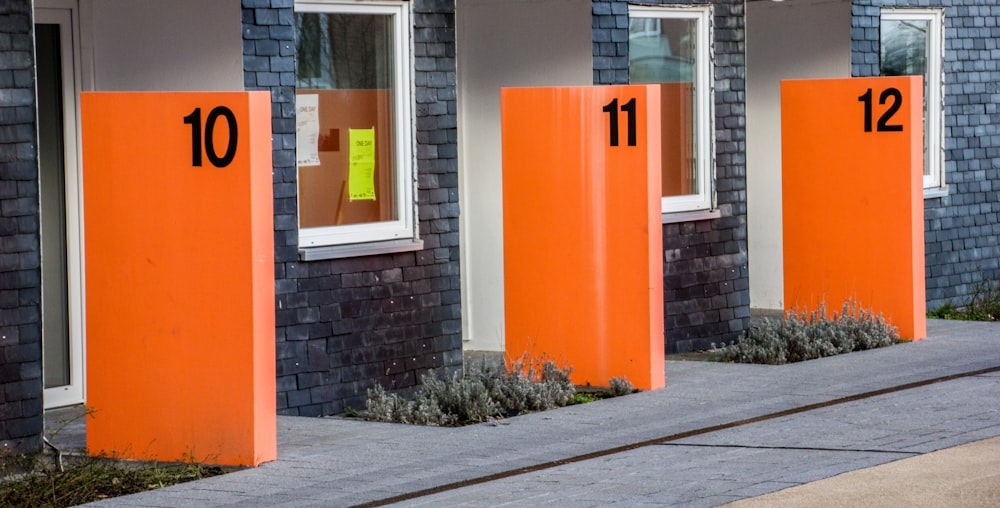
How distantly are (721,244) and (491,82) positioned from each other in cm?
228

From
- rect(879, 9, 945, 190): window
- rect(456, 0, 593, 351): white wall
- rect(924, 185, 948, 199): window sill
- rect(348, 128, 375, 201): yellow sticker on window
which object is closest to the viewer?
rect(348, 128, 375, 201): yellow sticker on window

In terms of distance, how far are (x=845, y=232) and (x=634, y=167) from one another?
3331mm

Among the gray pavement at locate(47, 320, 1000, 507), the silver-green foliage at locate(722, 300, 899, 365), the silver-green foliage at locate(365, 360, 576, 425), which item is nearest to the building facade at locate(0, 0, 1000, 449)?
the silver-green foliage at locate(365, 360, 576, 425)

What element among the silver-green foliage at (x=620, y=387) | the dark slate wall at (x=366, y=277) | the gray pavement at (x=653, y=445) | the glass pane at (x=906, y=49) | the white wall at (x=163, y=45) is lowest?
the gray pavement at (x=653, y=445)

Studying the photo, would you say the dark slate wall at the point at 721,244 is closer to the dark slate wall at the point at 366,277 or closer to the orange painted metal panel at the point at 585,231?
the orange painted metal panel at the point at 585,231

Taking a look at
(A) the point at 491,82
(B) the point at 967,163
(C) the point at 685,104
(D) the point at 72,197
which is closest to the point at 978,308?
(B) the point at 967,163

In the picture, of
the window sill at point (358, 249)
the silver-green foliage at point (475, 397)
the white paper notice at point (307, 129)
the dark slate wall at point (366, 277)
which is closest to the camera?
the silver-green foliage at point (475, 397)

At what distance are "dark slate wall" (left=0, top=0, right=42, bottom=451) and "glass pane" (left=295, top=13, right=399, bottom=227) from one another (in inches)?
95.4

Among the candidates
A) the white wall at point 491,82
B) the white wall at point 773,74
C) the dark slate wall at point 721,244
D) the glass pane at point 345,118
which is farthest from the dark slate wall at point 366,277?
the white wall at point 773,74

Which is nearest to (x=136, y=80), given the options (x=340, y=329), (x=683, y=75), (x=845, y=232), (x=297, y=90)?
(x=297, y=90)

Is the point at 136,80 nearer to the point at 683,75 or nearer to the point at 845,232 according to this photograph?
the point at 683,75

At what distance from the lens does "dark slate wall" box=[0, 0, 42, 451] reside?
861 centimetres

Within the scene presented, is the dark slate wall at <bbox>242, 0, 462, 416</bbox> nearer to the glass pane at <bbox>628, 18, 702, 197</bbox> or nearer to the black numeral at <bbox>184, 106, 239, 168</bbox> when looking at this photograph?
the black numeral at <bbox>184, 106, 239, 168</bbox>

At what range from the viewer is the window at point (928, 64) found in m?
16.1
